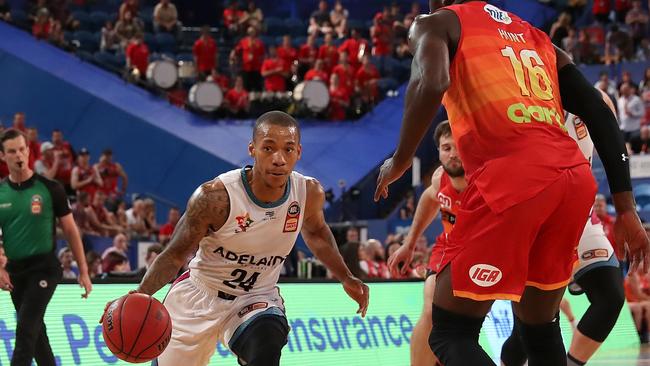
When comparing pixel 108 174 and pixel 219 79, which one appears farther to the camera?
pixel 219 79

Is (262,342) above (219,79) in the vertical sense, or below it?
above

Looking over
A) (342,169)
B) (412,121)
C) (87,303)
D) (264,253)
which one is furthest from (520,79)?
(342,169)

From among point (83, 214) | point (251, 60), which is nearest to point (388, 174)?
point (83, 214)

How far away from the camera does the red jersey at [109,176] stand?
16648mm

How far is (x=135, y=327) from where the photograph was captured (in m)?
4.74

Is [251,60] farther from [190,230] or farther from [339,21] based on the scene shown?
[190,230]

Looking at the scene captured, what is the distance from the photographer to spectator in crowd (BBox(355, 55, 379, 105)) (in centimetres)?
2173

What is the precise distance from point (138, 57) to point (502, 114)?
1791 centimetres

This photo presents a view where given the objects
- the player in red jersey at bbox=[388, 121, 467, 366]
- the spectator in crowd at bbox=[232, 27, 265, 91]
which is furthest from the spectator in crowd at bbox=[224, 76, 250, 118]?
the player in red jersey at bbox=[388, 121, 467, 366]

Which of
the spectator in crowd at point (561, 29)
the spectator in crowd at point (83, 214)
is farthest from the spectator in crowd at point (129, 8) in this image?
the spectator in crowd at point (561, 29)

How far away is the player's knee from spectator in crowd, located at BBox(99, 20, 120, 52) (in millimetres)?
17334

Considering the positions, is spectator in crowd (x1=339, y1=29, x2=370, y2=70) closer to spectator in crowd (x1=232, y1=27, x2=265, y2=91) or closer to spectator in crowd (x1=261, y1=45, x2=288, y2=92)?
spectator in crowd (x1=261, y1=45, x2=288, y2=92)

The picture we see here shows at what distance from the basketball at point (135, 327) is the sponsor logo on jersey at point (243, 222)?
61cm

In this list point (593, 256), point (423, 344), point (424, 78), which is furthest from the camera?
point (423, 344)
